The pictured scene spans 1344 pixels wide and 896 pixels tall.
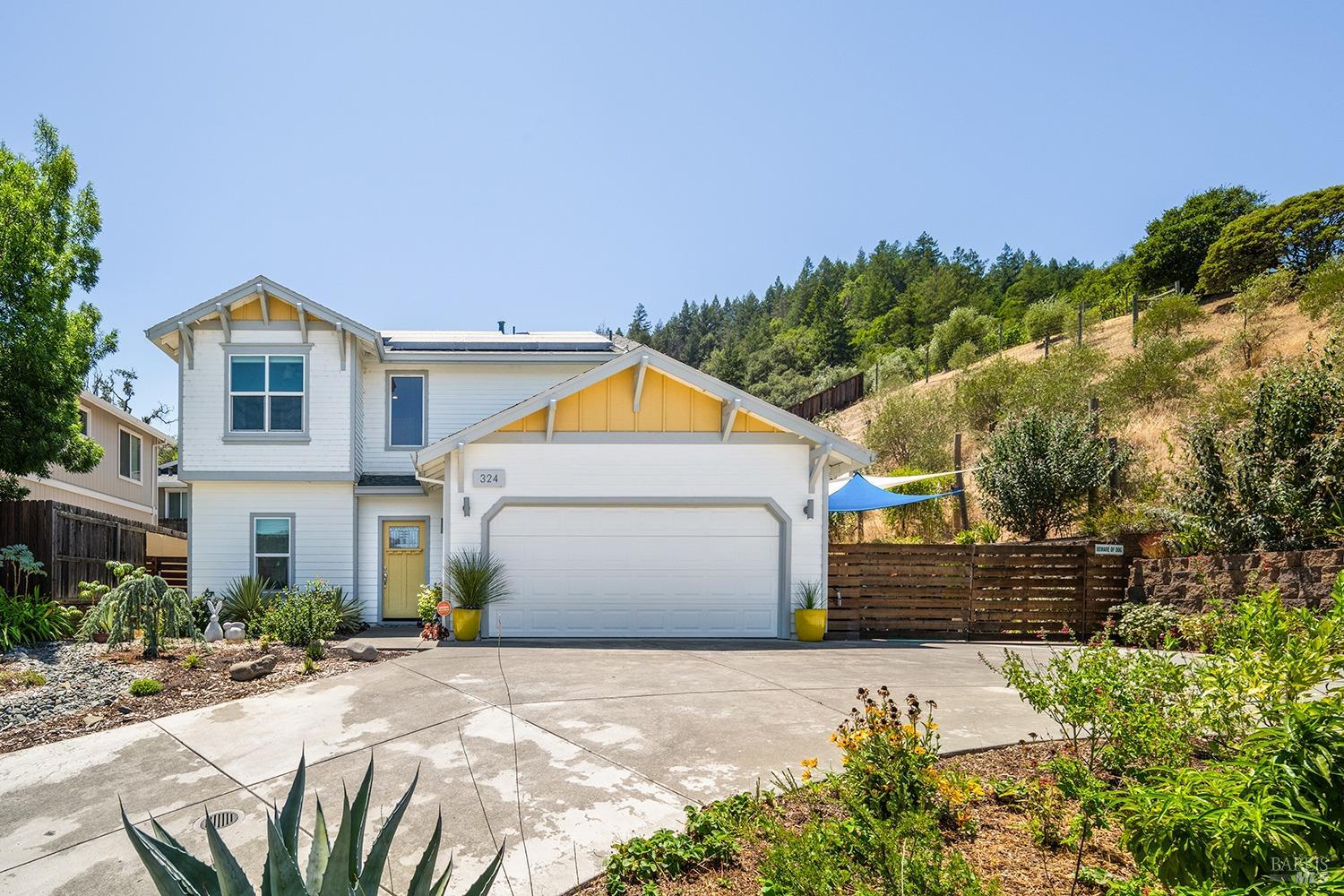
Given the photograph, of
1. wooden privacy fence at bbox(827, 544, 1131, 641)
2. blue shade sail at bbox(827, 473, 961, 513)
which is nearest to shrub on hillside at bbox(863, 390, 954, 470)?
blue shade sail at bbox(827, 473, 961, 513)

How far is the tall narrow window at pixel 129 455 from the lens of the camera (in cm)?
2089

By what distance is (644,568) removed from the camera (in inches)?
459

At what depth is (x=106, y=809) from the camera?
4.66 meters

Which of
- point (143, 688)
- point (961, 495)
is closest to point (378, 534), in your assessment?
point (143, 688)

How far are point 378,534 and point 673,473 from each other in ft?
19.8

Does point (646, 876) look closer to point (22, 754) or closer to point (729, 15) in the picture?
point (22, 754)

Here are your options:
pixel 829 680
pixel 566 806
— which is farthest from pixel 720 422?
pixel 566 806

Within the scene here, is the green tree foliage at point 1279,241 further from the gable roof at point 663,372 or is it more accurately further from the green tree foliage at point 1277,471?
the gable roof at point 663,372

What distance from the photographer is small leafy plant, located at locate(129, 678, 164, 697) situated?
7.07 metres

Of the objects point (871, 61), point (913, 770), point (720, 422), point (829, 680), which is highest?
point (871, 61)

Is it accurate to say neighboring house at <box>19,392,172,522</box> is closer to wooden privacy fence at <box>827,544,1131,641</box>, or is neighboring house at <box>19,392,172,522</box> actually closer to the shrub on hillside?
wooden privacy fence at <box>827,544,1131,641</box>

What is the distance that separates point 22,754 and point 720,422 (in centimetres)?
899

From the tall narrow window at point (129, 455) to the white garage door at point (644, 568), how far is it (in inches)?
638

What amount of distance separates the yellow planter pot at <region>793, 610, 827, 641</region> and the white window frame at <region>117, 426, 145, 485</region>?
2025cm
